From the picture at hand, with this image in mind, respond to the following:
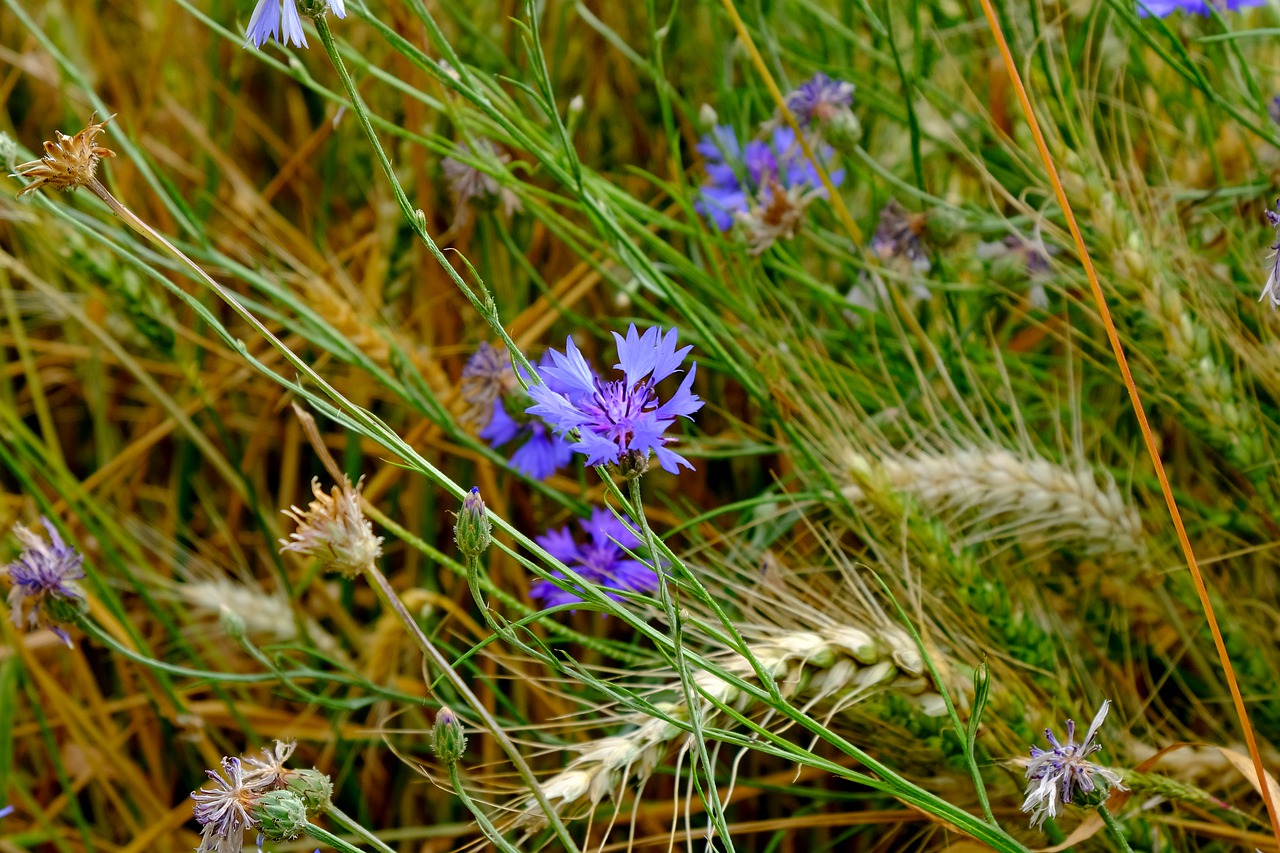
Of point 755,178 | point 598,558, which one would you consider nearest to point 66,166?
point 598,558

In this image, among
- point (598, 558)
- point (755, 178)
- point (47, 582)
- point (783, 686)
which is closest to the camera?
point (783, 686)

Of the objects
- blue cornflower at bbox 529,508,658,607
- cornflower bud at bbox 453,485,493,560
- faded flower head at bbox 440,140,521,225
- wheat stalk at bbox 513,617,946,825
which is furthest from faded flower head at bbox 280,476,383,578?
faded flower head at bbox 440,140,521,225

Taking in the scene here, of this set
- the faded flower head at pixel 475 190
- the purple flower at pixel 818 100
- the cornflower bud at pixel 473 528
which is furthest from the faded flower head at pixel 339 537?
the purple flower at pixel 818 100

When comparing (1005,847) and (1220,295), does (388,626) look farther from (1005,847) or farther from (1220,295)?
(1220,295)

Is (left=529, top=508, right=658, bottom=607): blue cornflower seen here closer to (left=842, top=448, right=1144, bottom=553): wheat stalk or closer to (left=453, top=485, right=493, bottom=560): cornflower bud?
(left=842, top=448, right=1144, bottom=553): wheat stalk

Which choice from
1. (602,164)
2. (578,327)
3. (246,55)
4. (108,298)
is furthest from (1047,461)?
(246,55)

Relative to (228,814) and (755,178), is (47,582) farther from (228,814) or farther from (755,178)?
(755,178)

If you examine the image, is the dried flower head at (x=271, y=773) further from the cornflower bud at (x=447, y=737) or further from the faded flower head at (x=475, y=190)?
the faded flower head at (x=475, y=190)
